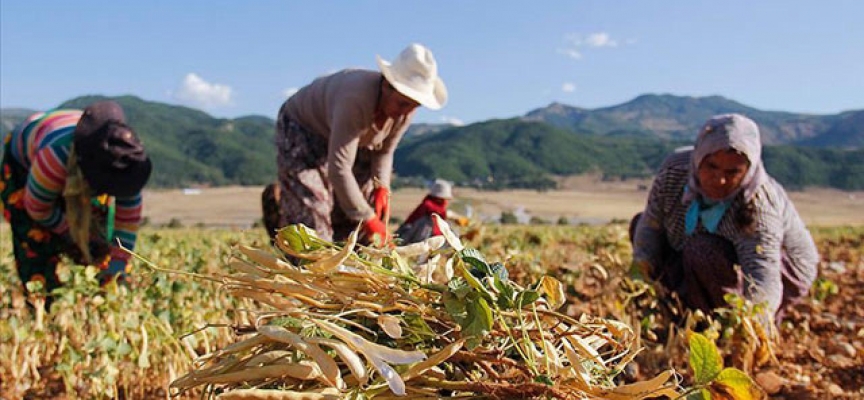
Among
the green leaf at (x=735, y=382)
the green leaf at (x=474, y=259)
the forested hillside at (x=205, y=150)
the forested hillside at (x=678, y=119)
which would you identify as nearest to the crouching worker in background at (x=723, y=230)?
the green leaf at (x=735, y=382)

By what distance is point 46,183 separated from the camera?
8.85 ft

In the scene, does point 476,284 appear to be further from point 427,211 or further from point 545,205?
point 545,205

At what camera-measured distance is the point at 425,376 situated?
928 mm

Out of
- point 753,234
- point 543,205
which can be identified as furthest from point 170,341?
point 543,205

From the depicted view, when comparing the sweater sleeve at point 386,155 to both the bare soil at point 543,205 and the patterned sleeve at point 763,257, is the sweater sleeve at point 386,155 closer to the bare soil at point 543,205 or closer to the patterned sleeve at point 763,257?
the patterned sleeve at point 763,257

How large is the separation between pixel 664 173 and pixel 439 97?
985mm

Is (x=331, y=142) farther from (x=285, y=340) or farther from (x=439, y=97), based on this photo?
(x=285, y=340)

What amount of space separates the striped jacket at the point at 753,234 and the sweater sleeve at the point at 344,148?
1.20 metres

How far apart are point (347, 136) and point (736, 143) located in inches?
55.1

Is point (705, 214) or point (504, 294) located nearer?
point (504, 294)

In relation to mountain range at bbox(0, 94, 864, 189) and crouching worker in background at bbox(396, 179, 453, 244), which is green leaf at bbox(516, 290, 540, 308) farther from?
mountain range at bbox(0, 94, 864, 189)

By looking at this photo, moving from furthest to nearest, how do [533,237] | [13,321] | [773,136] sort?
1. [773,136]
2. [533,237]
3. [13,321]

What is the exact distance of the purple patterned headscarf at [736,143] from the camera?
7.81 feet

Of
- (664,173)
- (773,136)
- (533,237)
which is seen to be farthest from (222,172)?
(773,136)
